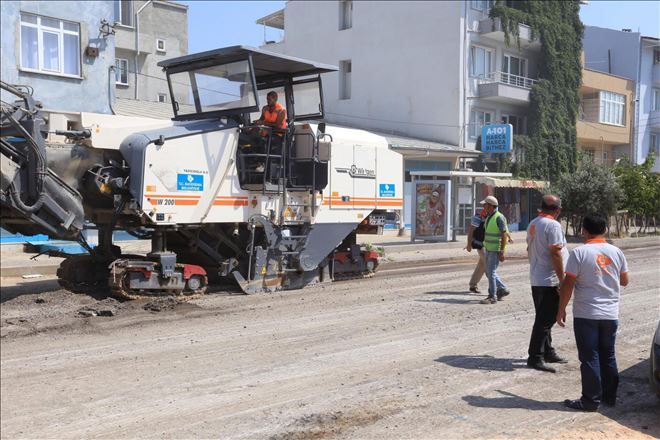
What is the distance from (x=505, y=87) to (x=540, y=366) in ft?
92.9

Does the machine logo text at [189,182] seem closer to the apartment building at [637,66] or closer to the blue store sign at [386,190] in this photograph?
the blue store sign at [386,190]

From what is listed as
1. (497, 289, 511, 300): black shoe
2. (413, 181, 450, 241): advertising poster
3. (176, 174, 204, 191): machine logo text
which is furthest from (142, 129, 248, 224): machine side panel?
(413, 181, 450, 241): advertising poster

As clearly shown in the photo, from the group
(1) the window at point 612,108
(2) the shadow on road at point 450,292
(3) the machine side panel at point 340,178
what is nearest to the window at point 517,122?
(1) the window at point 612,108

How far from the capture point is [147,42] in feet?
111

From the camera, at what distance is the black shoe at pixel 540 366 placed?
681 cm

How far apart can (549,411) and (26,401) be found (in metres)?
4.46

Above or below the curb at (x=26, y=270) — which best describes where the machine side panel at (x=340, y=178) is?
above

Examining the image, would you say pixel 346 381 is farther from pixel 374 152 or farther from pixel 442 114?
pixel 442 114

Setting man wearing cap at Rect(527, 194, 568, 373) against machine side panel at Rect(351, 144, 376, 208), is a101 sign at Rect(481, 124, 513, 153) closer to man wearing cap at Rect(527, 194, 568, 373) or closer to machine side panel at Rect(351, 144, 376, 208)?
machine side panel at Rect(351, 144, 376, 208)

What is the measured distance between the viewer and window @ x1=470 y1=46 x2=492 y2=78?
33.1 meters

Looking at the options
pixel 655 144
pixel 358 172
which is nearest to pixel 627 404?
pixel 358 172

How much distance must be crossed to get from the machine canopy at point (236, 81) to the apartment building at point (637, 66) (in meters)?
37.7

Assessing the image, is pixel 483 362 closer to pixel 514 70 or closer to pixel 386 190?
pixel 386 190

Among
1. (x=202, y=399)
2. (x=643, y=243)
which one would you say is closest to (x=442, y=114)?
(x=643, y=243)
